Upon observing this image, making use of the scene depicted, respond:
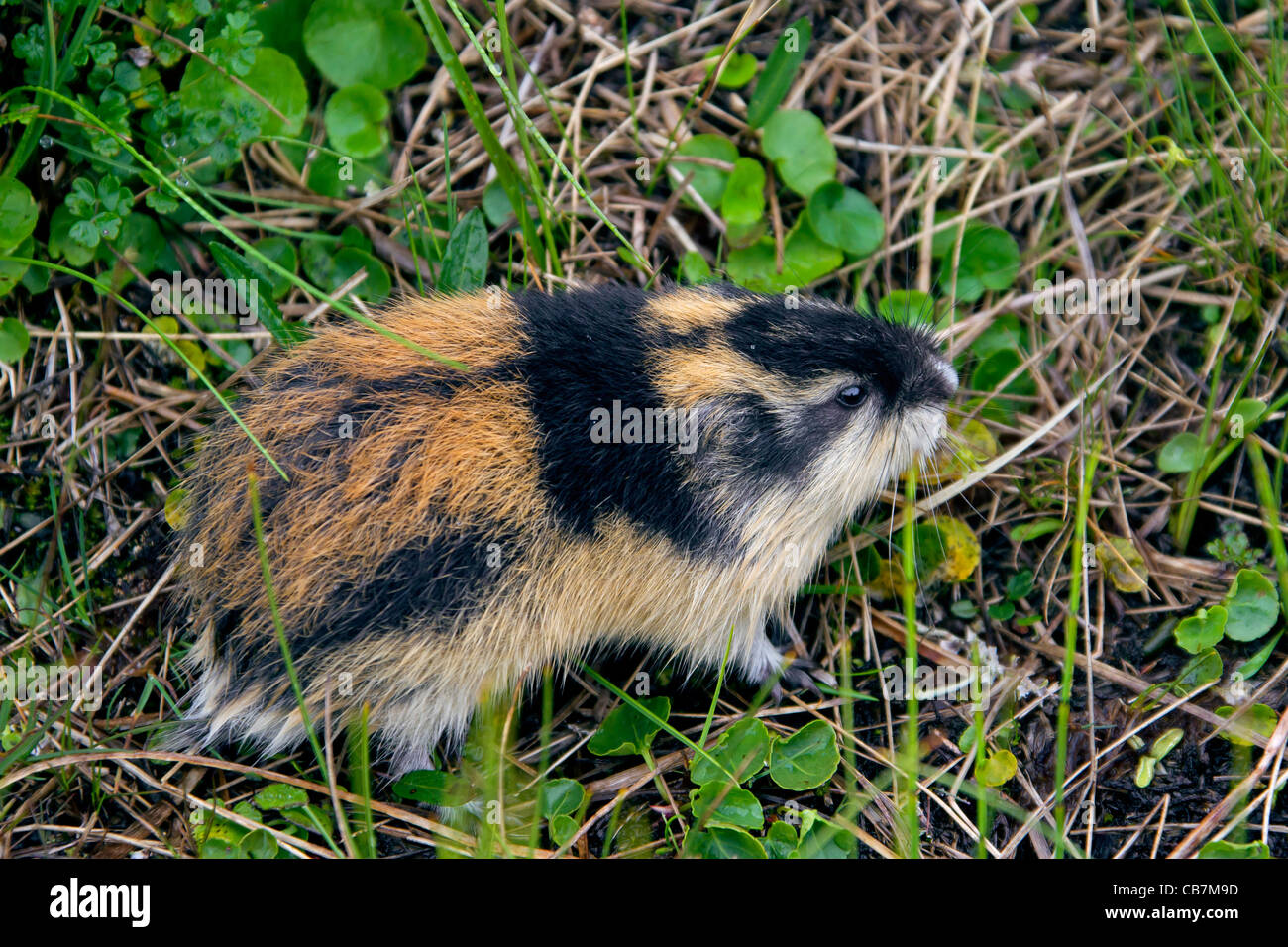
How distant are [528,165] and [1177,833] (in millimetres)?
4548

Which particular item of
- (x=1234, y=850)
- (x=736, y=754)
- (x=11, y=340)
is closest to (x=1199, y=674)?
(x=1234, y=850)

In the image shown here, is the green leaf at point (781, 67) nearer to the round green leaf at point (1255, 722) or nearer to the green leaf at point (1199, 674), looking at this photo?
the green leaf at point (1199, 674)

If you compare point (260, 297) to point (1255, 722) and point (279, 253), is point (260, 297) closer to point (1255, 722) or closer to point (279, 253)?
point (279, 253)

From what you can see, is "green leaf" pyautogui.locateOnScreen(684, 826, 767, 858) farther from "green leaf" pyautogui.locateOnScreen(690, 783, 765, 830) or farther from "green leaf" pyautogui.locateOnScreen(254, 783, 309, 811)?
"green leaf" pyautogui.locateOnScreen(254, 783, 309, 811)

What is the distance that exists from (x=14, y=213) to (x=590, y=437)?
132 inches

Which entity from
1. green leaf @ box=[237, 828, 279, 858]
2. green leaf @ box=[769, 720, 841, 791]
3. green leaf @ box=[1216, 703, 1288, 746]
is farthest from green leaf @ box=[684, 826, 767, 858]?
green leaf @ box=[1216, 703, 1288, 746]

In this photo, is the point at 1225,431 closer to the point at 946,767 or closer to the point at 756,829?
the point at 946,767

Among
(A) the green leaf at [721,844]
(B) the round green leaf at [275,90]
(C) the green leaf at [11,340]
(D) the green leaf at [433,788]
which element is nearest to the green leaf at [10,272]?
(C) the green leaf at [11,340]

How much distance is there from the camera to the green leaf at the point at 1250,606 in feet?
15.2

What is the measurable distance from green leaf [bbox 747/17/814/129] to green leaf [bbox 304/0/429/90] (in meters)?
1.99

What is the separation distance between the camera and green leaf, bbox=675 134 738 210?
18.7 ft

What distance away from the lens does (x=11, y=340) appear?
17.1 feet

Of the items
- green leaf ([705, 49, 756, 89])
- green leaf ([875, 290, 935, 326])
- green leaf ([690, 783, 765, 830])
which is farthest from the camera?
green leaf ([705, 49, 756, 89])

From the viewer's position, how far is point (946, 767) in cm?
460
